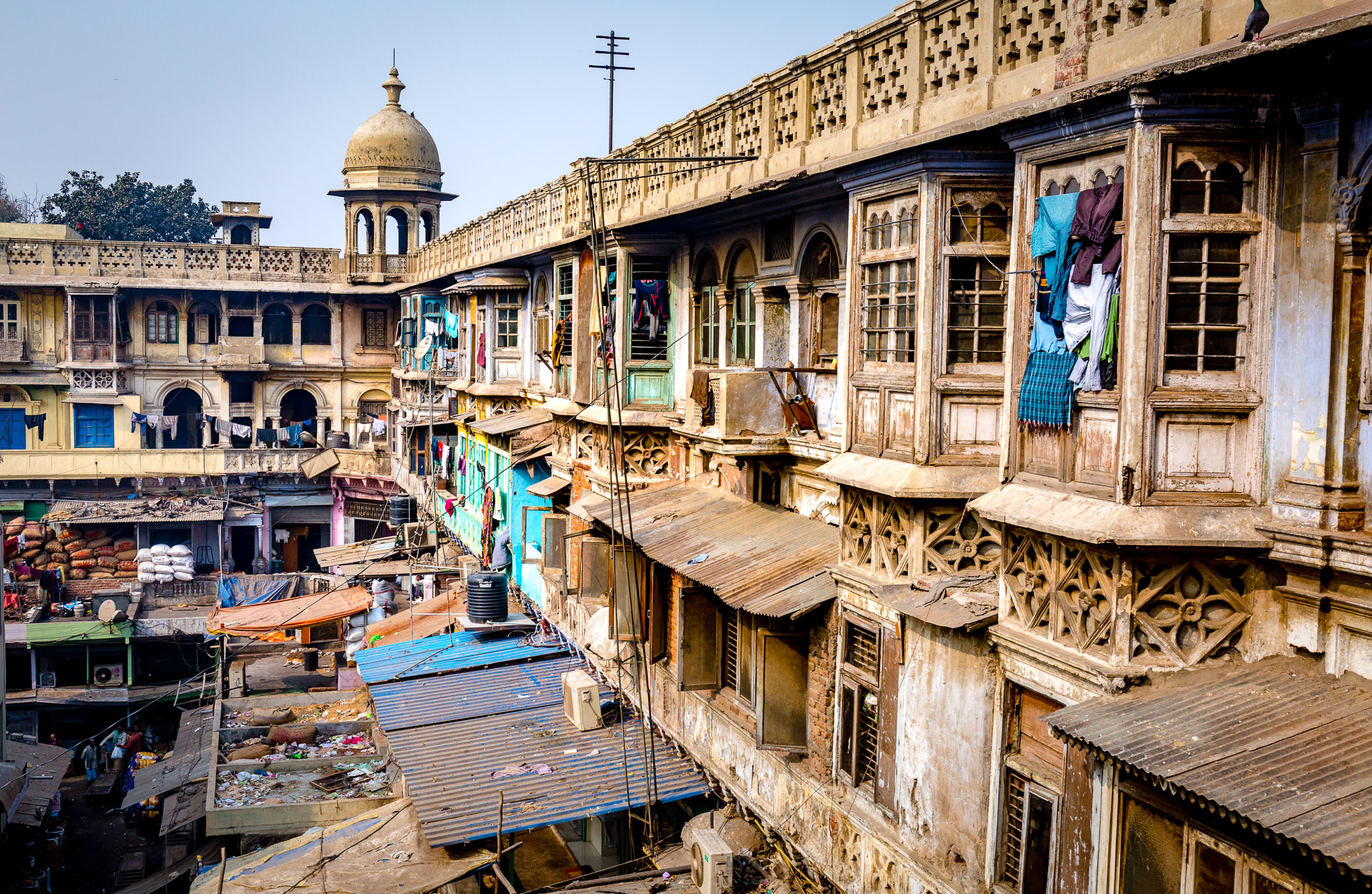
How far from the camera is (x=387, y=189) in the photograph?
141ft

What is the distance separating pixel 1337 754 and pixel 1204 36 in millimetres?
3782

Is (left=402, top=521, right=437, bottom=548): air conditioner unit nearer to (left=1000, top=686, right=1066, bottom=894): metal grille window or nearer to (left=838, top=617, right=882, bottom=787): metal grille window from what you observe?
(left=838, top=617, right=882, bottom=787): metal grille window

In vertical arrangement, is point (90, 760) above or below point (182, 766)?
below

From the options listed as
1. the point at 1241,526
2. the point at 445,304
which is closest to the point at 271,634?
the point at 445,304

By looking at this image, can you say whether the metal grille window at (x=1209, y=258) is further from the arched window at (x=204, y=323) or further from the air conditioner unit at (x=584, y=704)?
the arched window at (x=204, y=323)

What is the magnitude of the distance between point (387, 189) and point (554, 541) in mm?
27612

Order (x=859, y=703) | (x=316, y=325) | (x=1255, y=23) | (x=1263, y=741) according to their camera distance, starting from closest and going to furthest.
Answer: (x=1255, y=23), (x=1263, y=741), (x=859, y=703), (x=316, y=325)

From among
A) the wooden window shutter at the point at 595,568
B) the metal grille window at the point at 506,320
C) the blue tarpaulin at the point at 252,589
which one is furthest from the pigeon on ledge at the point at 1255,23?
the blue tarpaulin at the point at 252,589

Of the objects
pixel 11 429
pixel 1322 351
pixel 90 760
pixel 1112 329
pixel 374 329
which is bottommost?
pixel 90 760

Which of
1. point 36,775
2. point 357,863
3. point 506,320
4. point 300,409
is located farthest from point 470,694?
point 300,409

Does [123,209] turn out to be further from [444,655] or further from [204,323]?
[444,655]

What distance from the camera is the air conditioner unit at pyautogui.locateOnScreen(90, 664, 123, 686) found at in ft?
103

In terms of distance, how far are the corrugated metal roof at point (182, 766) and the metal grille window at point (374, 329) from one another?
2143 centimetres

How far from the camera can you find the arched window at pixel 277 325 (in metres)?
43.6
